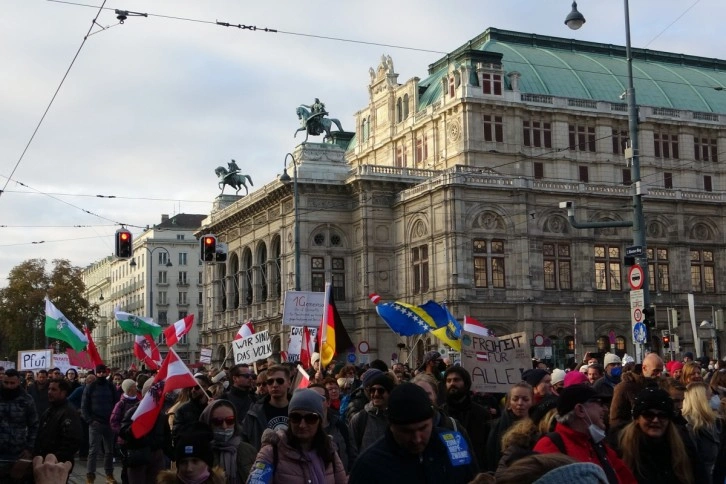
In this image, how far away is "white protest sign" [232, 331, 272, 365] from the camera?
20359 millimetres

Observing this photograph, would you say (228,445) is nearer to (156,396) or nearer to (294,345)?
(156,396)

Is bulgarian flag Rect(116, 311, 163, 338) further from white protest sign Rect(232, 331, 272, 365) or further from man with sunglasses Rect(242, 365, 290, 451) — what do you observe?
man with sunglasses Rect(242, 365, 290, 451)

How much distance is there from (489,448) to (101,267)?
138756 mm

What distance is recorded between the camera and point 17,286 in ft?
277

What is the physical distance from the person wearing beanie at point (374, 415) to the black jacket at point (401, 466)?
3.32 metres

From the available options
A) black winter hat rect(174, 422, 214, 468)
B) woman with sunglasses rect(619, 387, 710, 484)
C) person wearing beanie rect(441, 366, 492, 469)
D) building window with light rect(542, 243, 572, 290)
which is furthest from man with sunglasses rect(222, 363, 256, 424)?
building window with light rect(542, 243, 572, 290)

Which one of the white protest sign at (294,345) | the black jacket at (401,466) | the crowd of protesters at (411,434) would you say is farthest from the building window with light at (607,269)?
the black jacket at (401,466)

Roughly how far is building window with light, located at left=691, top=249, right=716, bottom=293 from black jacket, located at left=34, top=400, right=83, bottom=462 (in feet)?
180

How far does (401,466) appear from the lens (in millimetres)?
5504

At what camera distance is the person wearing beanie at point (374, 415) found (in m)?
9.09

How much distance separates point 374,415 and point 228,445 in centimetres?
138

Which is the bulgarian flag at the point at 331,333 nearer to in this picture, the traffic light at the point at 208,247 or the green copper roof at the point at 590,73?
the traffic light at the point at 208,247

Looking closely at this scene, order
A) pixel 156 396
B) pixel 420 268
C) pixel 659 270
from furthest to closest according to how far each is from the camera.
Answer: pixel 659 270 → pixel 420 268 → pixel 156 396

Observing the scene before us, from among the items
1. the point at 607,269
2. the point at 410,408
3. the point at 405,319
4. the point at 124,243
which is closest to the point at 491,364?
the point at 410,408
